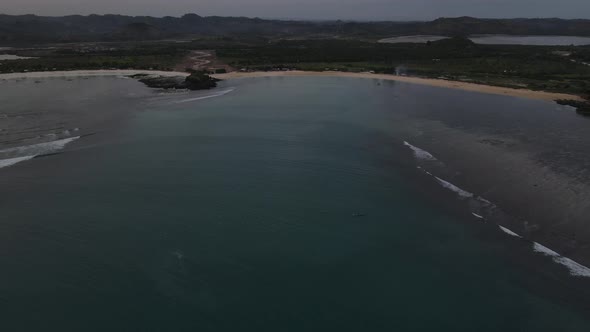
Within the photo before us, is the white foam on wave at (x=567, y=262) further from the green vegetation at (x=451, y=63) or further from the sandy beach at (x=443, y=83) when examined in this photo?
the green vegetation at (x=451, y=63)

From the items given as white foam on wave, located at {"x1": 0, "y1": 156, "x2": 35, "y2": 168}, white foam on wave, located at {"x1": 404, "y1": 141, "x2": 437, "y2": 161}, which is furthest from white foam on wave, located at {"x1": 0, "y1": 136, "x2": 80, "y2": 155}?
white foam on wave, located at {"x1": 404, "y1": 141, "x2": 437, "y2": 161}

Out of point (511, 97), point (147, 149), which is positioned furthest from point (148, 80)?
point (511, 97)

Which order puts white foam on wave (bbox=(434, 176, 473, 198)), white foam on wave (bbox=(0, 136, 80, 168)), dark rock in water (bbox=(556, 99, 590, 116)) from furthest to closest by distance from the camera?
dark rock in water (bbox=(556, 99, 590, 116)) < white foam on wave (bbox=(0, 136, 80, 168)) < white foam on wave (bbox=(434, 176, 473, 198))

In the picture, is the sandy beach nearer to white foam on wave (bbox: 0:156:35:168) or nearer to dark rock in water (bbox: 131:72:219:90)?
dark rock in water (bbox: 131:72:219:90)

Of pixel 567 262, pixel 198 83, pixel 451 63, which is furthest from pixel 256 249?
pixel 451 63

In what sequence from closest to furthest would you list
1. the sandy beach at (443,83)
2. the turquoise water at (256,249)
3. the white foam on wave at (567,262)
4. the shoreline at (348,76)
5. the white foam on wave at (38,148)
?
the turquoise water at (256,249) < the white foam on wave at (567,262) < the white foam on wave at (38,148) < the sandy beach at (443,83) < the shoreline at (348,76)

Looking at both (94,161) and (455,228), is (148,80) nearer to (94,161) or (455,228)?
(94,161)

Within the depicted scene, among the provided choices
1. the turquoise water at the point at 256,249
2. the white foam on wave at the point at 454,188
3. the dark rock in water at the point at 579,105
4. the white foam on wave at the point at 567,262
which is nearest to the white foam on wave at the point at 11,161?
the turquoise water at the point at 256,249

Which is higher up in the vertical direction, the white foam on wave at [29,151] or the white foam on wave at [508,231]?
the white foam on wave at [29,151]
